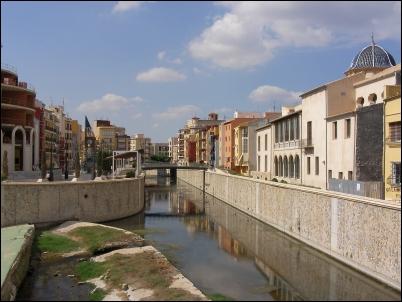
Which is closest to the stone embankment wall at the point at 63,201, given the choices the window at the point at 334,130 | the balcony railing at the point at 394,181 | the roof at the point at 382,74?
the window at the point at 334,130

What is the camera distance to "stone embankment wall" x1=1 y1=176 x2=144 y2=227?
141 ft

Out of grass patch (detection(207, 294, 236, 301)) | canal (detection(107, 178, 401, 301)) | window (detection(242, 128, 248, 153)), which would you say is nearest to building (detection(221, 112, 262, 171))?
window (detection(242, 128, 248, 153))

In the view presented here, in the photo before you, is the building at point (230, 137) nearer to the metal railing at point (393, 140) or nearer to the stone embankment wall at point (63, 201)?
the stone embankment wall at point (63, 201)

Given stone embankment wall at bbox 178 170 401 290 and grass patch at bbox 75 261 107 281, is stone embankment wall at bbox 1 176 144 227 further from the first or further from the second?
stone embankment wall at bbox 178 170 401 290

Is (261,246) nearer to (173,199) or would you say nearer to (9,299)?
(9,299)

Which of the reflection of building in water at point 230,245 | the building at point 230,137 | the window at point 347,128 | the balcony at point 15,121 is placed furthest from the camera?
the building at point 230,137

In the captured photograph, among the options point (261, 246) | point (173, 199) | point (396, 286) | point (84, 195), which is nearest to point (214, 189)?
point (173, 199)

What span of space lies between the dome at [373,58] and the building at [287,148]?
29.6 feet

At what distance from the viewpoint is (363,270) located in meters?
28.2

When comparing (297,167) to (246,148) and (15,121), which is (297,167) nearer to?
(246,148)

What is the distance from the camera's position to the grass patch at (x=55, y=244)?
114 ft

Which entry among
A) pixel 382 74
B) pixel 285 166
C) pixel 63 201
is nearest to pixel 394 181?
pixel 382 74

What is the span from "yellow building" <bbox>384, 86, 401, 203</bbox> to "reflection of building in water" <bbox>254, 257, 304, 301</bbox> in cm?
1024

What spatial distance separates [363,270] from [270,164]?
4502 centimetres
